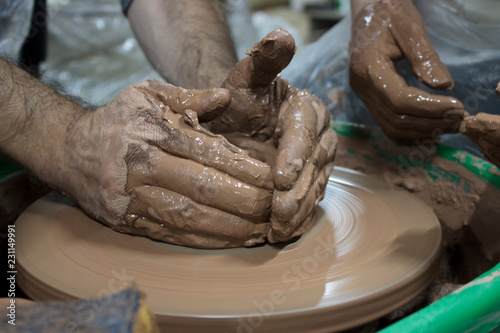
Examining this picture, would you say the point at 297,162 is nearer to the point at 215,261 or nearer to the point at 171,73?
the point at 215,261

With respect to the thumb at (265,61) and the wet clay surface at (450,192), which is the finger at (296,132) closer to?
the thumb at (265,61)

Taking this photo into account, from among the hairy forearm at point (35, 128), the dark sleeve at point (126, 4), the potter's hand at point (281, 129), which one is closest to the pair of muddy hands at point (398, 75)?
the potter's hand at point (281, 129)

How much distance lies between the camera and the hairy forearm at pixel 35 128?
1353mm

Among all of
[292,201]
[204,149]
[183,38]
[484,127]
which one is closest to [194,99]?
[204,149]

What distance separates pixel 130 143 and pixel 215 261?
39cm

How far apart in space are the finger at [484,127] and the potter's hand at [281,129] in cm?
39

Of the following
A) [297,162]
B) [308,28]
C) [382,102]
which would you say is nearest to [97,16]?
[308,28]

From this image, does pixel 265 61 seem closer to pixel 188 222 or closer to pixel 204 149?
pixel 204 149

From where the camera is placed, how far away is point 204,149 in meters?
1.16

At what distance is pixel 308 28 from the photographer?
22.2ft

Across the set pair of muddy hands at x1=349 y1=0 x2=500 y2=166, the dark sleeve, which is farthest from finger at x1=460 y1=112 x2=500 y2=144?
the dark sleeve

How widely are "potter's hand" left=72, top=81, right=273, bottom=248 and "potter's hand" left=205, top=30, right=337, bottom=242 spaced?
0.21 ft

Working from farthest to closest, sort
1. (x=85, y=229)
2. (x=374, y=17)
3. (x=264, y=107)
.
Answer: (x=374, y=17)
(x=264, y=107)
(x=85, y=229)

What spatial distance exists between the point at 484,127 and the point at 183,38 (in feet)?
5.25
